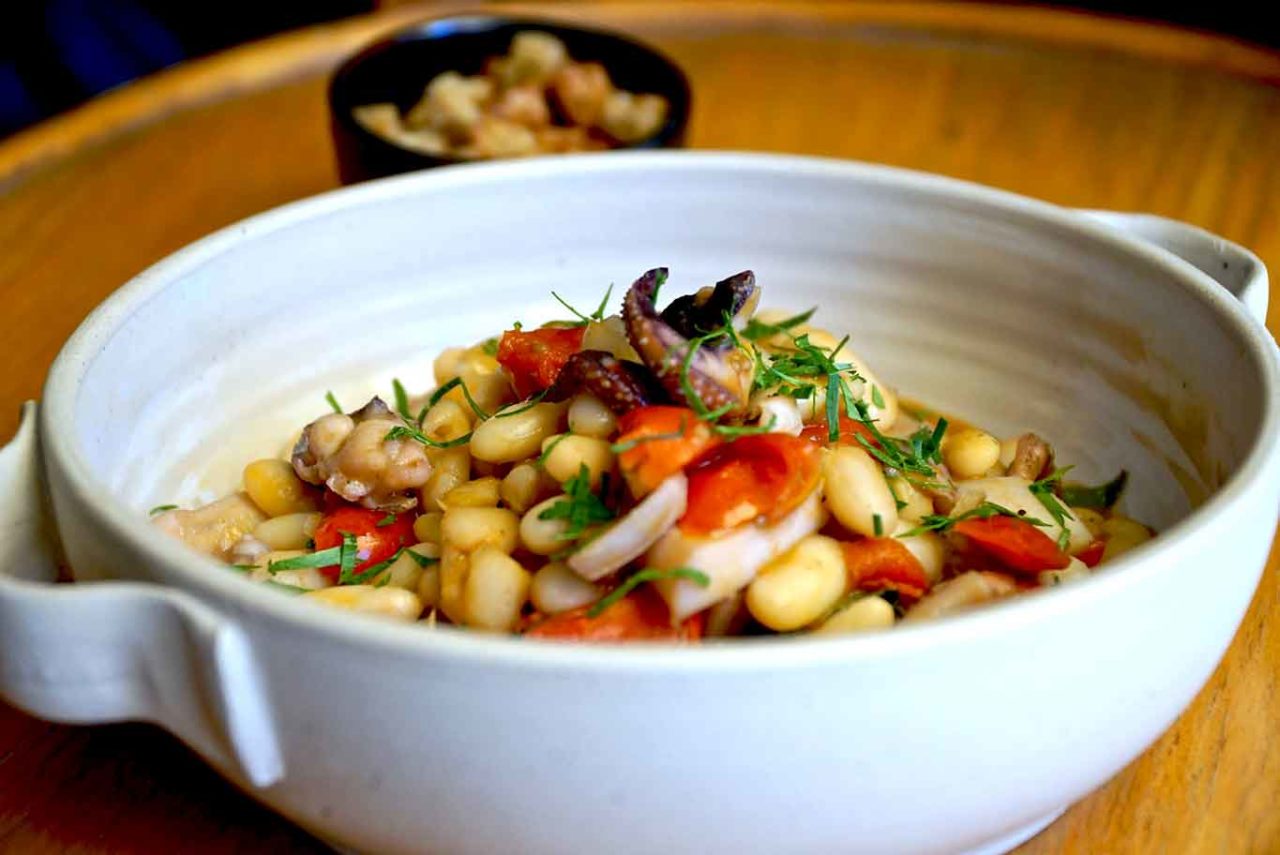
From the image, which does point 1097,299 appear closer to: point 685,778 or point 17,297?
point 685,778

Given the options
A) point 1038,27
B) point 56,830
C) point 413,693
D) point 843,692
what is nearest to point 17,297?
point 56,830

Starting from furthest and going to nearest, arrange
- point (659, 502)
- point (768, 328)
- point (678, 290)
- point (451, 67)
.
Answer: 1. point (451, 67)
2. point (678, 290)
3. point (768, 328)
4. point (659, 502)

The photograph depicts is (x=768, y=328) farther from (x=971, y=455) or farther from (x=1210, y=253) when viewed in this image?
(x=1210, y=253)

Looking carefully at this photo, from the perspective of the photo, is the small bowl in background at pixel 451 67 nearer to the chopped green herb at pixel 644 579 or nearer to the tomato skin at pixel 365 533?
the tomato skin at pixel 365 533

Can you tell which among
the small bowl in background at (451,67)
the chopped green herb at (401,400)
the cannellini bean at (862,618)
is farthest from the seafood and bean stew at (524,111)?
the cannellini bean at (862,618)

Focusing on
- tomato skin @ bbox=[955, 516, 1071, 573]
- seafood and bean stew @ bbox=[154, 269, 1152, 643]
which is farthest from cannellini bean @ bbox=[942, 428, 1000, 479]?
tomato skin @ bbox=[955, 516, 1071, 573]

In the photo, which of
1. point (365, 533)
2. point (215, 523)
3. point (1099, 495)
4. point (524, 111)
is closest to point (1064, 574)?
point (1099, 495)
